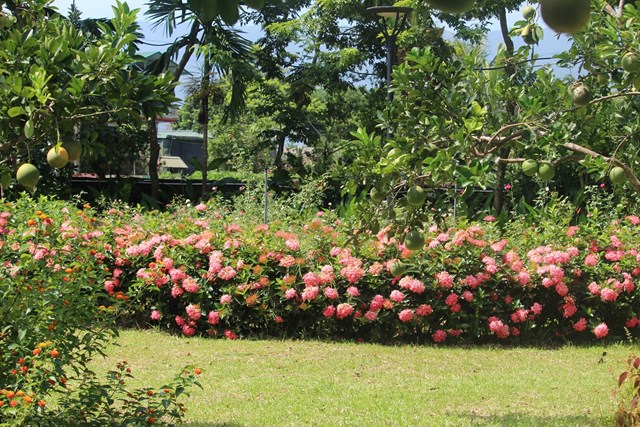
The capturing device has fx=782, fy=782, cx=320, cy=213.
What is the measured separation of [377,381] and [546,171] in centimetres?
284

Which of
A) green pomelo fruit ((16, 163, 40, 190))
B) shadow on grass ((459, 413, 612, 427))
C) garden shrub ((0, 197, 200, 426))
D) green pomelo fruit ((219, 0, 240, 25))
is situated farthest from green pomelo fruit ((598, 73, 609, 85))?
green pomelo fruit ((219, 0, 240, 25))

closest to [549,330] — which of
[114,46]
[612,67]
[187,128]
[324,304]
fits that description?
[324,304]

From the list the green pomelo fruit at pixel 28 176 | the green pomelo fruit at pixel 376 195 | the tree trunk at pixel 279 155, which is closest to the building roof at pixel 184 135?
the tree trunk at pixel 279 155

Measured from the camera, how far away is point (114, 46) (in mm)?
2518

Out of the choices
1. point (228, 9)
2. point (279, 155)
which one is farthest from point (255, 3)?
point (279, 155)

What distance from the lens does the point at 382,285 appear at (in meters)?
7.15

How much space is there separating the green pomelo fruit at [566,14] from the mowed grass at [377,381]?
3962 mm

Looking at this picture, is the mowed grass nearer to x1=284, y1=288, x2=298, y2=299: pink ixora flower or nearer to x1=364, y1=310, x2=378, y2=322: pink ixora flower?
x1=364, y1=310, x2=378, y2=322: pink ixora flower

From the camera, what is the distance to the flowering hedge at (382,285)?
7035mm

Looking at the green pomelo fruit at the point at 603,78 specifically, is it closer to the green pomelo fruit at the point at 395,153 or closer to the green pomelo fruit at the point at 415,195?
the green pomelo fruit at the point at 395,153

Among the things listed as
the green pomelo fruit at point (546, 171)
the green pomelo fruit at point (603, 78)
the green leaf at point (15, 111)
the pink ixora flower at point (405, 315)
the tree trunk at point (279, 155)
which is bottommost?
the pink ixora flower at point (405, 315)

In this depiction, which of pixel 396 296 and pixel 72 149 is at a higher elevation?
→ pixel 72 149

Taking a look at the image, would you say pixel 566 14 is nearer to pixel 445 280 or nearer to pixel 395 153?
pixel 395 153

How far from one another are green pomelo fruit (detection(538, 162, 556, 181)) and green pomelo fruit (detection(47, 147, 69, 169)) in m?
1.85
